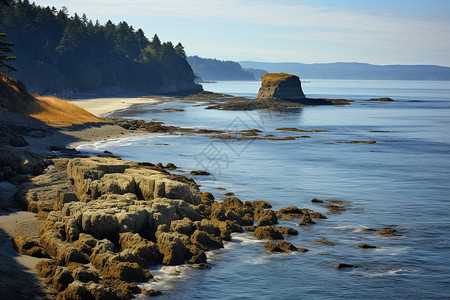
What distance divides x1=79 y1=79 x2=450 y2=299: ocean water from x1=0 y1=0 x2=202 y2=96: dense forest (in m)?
72.1

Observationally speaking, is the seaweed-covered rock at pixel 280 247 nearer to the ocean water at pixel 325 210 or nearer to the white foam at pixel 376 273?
the ocean water at pixel 325 210

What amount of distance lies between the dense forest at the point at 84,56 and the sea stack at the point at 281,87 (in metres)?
47.1

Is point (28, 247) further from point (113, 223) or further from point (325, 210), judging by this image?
point (325, 210)

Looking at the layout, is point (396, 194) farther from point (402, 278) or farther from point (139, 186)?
point (139, 186)

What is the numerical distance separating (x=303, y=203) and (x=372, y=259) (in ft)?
30.2

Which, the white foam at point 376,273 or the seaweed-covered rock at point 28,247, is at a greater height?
the seaweed-covered rock at point 28,247

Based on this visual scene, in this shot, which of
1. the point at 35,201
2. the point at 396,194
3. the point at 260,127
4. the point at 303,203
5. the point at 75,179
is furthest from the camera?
the point at 260,127

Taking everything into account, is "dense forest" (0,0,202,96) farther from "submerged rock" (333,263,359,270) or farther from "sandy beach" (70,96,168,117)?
"submerged rock" (333,263,359,270)

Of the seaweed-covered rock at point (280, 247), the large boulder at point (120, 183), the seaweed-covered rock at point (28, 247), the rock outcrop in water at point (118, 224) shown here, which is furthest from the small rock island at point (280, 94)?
the seaweed-covered rock at point (28, 247)

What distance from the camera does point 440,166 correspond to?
142 feet

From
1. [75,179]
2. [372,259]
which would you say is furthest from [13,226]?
[372,259]

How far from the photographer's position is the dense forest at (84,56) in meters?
116

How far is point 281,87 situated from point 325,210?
332ft

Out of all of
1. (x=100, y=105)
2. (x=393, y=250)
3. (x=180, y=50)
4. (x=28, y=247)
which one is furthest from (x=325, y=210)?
(x=180, y=50)
